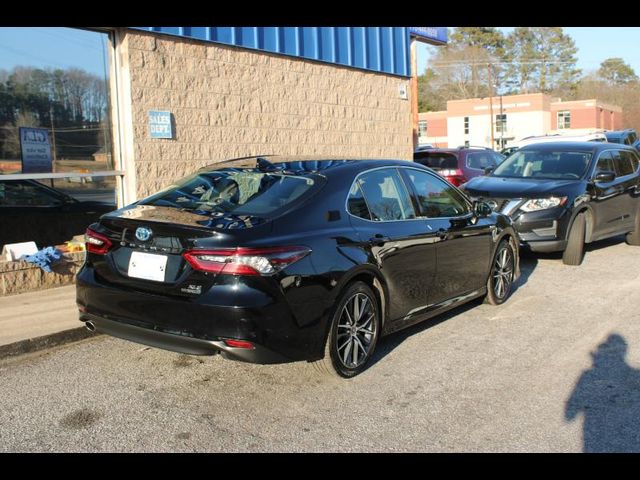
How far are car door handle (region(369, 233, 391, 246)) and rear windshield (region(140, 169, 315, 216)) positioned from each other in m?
0.63

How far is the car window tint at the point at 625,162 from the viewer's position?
10602 mm

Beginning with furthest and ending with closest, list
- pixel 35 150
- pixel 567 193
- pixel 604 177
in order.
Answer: pixel 604 177 < pixel 567 193 < pixel 35 150

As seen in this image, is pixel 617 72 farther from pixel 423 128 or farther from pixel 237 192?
pixel 237 192

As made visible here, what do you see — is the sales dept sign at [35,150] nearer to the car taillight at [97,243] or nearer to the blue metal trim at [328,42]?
the blue metal trim at [328,42]

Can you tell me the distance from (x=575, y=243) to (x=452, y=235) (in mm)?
4022

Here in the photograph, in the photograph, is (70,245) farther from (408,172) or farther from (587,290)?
(587,290)

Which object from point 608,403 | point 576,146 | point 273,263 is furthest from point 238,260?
point 576,146

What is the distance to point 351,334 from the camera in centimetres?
464

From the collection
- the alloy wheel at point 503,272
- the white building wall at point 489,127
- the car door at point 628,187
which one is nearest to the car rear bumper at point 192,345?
the alloy wheel at point 503,272

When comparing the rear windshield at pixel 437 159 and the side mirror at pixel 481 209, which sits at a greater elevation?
the rear windshield at pixel 437 159

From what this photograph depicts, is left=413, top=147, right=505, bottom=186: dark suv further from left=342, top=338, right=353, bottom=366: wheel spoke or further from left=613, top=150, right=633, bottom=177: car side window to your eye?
left=342, top=338, right=353, bottom=366: wheel spoke

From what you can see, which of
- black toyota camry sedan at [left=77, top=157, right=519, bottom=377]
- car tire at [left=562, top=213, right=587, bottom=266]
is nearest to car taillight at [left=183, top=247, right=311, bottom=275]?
black toyota camry sedan at [left=77, top=157, right=519, bottom=377]
